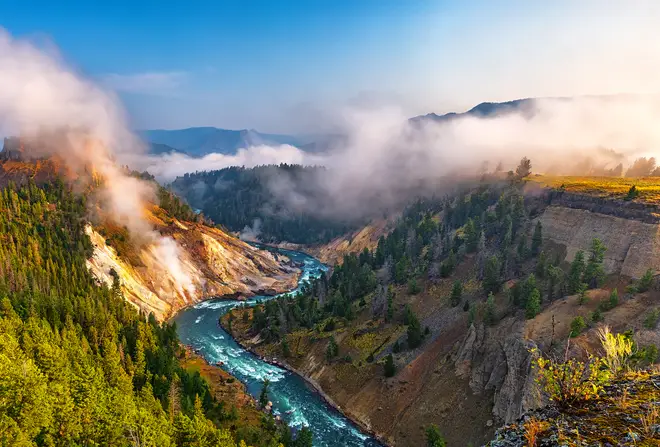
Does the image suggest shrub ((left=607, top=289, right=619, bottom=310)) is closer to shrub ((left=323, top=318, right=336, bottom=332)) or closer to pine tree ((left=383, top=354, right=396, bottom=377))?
pine tree ((left=383, top=354, right=396, bottom=377))

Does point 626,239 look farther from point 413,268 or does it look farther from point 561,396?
point 561,396

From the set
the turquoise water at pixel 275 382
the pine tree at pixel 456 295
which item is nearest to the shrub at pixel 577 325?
the pine tree at pixel 456 295

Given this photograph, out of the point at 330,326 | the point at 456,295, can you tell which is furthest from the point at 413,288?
the point at 330,326

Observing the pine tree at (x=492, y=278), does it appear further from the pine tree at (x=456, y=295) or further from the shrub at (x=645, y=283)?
the shrub at (x=645, y=283)

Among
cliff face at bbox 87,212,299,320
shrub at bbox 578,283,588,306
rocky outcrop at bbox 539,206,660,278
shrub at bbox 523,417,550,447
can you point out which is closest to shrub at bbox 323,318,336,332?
shrub at bbox 578,283,588,306

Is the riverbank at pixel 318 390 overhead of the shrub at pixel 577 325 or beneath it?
beneath

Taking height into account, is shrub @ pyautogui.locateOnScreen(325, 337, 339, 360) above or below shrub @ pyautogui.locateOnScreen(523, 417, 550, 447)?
below
